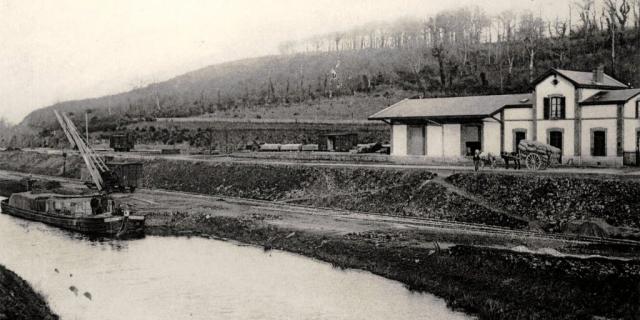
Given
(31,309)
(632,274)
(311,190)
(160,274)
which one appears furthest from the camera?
(311,190)

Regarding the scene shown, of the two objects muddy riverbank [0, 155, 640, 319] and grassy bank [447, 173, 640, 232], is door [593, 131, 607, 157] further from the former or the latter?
muddy riverbank [0, 155, 640, 319]

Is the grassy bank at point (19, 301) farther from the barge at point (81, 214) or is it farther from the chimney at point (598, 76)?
the chimney at point (598, 76)

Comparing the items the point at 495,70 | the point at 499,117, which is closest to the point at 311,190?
the point at 499,117

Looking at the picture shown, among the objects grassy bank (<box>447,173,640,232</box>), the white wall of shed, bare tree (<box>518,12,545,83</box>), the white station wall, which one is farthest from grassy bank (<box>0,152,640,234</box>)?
bare tree (<box>518,12,545,83</box>)

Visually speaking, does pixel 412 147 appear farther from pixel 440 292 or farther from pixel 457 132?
pixel 440 292

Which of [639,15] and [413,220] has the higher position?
[639,15]
